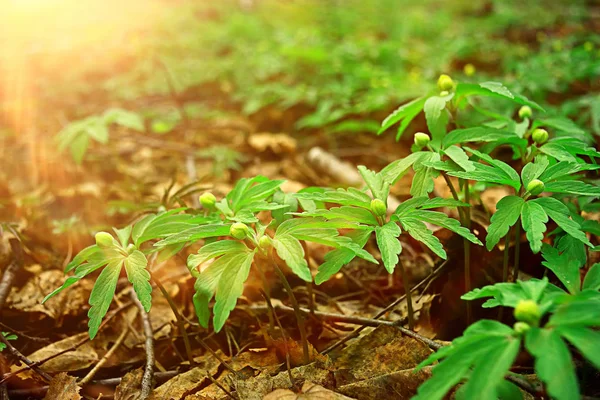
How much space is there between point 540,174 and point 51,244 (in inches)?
103

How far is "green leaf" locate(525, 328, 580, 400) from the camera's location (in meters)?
0.99

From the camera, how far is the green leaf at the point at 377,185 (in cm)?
163

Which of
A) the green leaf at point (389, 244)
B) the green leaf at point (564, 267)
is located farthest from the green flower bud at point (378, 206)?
the green leaf at point (564, 267)

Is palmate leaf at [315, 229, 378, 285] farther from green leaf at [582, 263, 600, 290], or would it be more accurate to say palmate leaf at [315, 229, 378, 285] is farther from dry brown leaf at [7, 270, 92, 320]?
dry brown leaf at [7, 270, 92, 320]

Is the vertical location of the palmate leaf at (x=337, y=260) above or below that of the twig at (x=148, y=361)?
above

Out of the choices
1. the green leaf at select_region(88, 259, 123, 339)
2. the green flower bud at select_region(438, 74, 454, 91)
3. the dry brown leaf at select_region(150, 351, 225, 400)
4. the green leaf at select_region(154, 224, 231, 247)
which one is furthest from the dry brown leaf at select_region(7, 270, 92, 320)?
the green flower bud at select_region(438, 74, 454, 91)

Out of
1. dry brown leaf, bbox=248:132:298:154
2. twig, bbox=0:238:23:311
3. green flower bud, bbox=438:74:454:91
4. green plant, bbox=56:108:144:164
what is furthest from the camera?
dry brown leaf, bbox=248:132:298:154

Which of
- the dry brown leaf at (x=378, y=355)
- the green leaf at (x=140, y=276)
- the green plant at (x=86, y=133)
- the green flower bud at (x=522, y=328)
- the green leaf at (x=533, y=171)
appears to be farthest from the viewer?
the green plant at (x=86, y=133)

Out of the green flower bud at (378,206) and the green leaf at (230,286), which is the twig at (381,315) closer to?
the green flower bud at (378,206)

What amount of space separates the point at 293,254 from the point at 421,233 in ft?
1.38

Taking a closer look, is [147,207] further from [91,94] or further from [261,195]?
[91,94]

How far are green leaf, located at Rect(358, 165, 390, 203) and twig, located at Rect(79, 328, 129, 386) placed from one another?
130 centimetres

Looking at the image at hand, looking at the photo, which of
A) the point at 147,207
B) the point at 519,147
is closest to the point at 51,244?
the point at 147,207

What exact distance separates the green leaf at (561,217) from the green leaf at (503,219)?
0.07 meters
